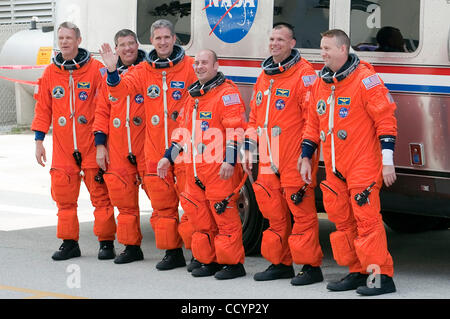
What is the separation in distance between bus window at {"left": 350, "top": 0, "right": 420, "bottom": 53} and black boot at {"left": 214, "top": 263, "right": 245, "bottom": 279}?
193 cm

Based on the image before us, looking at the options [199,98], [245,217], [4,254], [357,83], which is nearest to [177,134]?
[199,98]

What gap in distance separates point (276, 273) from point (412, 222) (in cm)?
253

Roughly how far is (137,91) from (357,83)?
2034 millimetres

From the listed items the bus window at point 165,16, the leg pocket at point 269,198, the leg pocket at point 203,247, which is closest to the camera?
the leg pocket at point 269,198

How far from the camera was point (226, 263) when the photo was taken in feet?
24.2

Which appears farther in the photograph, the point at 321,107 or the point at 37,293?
the point at 37,293

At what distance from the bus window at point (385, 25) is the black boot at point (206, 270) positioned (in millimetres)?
2033

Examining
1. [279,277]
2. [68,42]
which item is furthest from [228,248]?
[68,42]

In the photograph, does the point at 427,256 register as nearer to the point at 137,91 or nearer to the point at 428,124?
the point at 428,124

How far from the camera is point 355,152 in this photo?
6.66m

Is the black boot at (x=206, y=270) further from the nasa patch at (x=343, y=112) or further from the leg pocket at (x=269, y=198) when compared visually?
the nasa patch at (x=343, y=112)

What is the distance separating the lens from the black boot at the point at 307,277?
713 centimetres

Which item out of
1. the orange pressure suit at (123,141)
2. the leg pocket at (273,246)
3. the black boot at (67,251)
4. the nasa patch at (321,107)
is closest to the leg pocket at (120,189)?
the orange pressure suit at (123,141)

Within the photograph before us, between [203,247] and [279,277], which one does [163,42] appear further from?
[279,277]
